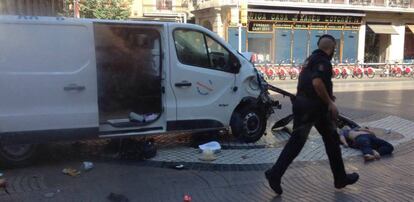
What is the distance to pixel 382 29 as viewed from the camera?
34531 millimetres

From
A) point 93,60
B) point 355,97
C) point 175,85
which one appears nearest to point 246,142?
point 175,85

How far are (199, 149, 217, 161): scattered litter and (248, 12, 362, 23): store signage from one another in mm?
23437

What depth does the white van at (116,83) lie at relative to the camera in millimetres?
6211

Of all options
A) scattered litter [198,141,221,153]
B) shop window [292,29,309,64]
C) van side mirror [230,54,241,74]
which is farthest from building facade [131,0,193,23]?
scattered litter [198,141,221,153]

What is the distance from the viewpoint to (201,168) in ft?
21.5

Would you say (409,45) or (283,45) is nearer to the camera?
(283,45)

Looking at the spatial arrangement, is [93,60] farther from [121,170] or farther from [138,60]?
[121,170]

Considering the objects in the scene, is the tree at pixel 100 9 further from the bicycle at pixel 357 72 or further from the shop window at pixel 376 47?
the shop window at pixel 376 47

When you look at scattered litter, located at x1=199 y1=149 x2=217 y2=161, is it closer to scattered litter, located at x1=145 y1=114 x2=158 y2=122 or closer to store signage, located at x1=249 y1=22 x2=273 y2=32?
scattered litter, located at x1=145 y1=114 x2=158 y2=122

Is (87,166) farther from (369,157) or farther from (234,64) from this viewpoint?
(369,157)

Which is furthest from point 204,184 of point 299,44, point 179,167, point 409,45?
point 409,45

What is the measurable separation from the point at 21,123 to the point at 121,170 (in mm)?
1428

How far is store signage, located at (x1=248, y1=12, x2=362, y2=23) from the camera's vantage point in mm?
29859

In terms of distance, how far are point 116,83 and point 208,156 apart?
6.16 feet
